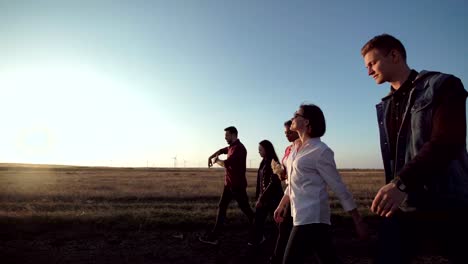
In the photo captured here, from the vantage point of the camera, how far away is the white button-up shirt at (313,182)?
332 cm

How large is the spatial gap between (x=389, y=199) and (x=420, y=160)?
259mm

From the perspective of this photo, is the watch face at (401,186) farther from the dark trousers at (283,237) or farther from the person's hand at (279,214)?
the dark trousers at (283,237)

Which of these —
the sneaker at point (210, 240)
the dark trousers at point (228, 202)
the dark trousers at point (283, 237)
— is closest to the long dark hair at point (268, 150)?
the dark trousers at point (228, 202)

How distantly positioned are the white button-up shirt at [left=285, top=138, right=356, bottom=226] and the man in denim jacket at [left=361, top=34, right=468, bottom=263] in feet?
3.42

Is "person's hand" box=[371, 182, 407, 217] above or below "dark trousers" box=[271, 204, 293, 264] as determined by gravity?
above

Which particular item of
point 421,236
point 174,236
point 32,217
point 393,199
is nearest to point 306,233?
point 421,236

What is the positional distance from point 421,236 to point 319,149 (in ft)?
4.83

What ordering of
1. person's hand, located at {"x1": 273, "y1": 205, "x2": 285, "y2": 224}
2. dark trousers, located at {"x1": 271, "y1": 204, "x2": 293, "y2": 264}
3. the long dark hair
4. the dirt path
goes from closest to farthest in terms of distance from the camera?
person's hand, located at {"x1": 273, "y1": 205, "x2": 285, "y2": 224} → dark trousers, located at {"x1": 271, "y1": 204, "x2": 293, "y2": 264} → the dirt path → the long dark hair

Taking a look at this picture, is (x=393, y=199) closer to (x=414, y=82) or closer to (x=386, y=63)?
(x=414, y=82)

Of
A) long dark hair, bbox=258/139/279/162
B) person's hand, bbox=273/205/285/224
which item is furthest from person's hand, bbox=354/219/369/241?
long dark hair, bbox=258/139/279/162

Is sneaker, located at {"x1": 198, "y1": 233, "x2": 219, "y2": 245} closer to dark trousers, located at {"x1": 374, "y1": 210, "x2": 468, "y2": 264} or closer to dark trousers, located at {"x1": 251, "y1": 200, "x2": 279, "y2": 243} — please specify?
dark trousers, located at {"x1": 251, "y1": 200, "x2": 279, "y2": 243}

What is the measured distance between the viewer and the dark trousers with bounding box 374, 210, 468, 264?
1874 mm

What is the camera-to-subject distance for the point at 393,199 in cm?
182

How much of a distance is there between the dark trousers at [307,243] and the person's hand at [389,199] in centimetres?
153
